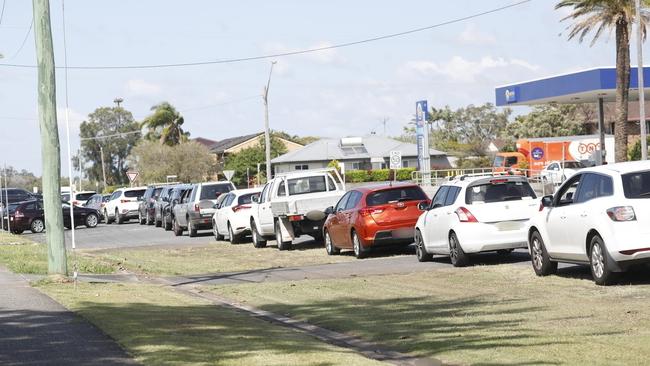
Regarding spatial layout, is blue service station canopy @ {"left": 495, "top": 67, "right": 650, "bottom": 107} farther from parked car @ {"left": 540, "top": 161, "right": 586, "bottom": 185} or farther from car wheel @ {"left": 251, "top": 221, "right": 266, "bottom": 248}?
car wheel @ {"left": 251, "top": 221, "right": 266, "bottom": 248}

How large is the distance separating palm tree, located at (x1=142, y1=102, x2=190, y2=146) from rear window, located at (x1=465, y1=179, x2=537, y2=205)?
87182 mm

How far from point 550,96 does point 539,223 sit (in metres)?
40.4

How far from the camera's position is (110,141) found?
13812 centimetres

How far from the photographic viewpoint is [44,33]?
16953mm

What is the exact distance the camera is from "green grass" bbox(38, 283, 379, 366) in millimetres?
9289

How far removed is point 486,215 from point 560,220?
122 inches

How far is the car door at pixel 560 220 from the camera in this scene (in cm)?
1514

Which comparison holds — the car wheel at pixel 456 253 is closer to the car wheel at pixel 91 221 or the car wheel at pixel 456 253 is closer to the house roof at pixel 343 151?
the car wheel at pixel 91 221

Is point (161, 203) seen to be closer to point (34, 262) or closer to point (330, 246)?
point (330, 246)

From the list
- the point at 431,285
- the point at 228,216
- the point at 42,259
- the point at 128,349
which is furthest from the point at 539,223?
the point at 228,216

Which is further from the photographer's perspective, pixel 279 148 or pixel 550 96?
pixel 279 148

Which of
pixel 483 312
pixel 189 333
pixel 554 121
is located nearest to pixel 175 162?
pixel 554 121

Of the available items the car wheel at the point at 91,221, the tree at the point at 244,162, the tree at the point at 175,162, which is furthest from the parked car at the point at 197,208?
the tree at the point at 175,162

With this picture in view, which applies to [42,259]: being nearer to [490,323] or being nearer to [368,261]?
[368,261]
